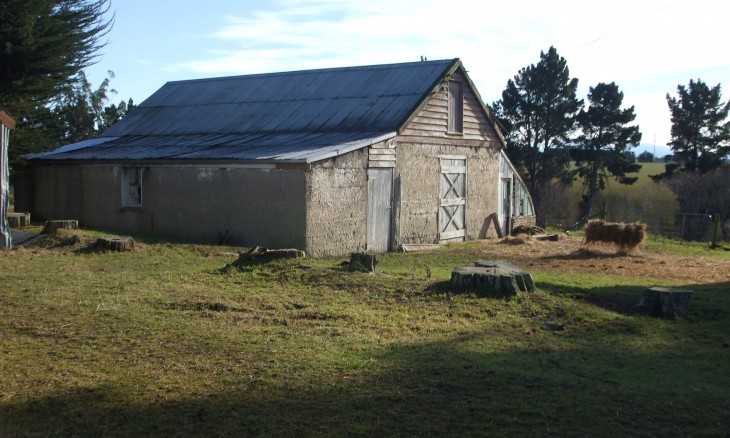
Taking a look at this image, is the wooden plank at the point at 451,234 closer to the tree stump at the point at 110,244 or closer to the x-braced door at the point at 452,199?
the x-braced door at the point at 452,199

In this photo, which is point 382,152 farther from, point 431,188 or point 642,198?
point 642,198

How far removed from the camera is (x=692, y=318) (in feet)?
36.3

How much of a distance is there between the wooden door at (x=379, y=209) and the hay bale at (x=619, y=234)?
5300 mm

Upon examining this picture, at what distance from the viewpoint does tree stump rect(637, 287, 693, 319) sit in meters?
11.1

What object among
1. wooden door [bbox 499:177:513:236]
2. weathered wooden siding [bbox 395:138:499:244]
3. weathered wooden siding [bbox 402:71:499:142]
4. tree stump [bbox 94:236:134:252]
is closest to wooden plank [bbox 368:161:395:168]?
weathered wooden siding [bbox 395:138:499:244]

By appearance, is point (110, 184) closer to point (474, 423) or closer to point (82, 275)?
point (82, 275)

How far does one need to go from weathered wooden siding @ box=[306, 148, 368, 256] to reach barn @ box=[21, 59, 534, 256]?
0.13 feet

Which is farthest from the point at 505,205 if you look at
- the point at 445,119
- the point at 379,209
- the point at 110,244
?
the point at 110,244

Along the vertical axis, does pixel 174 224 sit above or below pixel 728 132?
below

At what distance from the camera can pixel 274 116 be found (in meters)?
24.3

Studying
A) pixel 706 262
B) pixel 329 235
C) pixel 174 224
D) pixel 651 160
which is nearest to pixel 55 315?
pixel 329 235

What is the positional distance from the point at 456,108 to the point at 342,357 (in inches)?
643

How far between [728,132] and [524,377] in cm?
4519

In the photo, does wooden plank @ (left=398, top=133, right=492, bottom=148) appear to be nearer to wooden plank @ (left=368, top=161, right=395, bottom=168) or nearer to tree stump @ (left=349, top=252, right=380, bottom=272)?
wooden plank @ (left=368, top=161, right=395, bottom=168)
